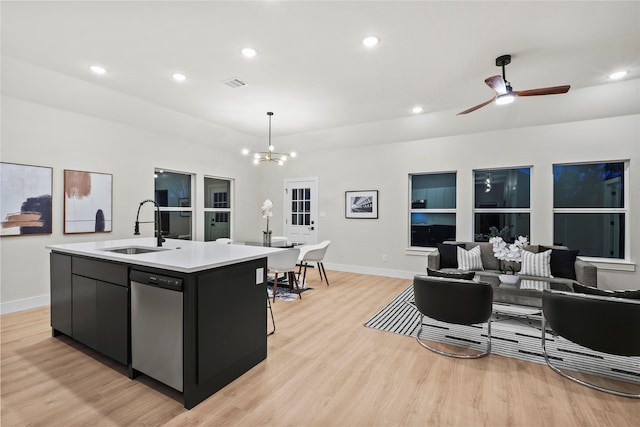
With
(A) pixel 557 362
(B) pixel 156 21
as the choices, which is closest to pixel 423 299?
(A) pixel 557 362

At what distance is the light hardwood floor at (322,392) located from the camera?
6.34ft

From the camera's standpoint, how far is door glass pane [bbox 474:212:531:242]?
17.1ft

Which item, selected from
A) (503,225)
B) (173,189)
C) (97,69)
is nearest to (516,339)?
(503,225)

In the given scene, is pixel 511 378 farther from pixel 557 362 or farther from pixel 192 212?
pixel 192 212

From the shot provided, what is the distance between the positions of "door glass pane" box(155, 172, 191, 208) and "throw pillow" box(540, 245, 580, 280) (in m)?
6.37

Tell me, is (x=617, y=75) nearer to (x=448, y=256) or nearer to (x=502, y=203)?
(x=502, y=203)

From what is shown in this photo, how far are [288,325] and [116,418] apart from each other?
6.04 feet

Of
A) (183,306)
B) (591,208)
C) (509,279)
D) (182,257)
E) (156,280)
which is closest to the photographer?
(183,306)

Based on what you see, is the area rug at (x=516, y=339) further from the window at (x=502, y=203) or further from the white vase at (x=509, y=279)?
the window at (x=502, y=203)

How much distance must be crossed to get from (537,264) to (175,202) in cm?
622

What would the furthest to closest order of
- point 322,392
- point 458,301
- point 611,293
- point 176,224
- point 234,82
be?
point 176,224 < point 234,82 < point 458,301 < point 611,293 < point 322,392

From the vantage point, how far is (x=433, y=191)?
596 centimetres

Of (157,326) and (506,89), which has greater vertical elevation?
(506,89)

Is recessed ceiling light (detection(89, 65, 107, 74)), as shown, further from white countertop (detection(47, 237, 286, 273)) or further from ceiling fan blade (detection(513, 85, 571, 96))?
ceiling fan blade (detection(513, 85, 571, 96))
